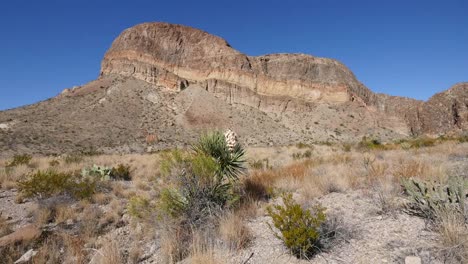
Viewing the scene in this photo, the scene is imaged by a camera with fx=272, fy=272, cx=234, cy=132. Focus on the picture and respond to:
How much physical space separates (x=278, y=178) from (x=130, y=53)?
59.4m

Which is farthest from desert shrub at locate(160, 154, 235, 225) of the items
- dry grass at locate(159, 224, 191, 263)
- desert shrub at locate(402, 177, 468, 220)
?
desert shrub at locate(402, 177, 468, 220)

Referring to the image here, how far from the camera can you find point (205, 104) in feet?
168

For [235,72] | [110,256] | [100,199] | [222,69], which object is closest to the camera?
[110,256]

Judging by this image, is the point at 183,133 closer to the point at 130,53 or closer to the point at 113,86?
the point at 113,86

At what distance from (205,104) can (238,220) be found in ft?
156

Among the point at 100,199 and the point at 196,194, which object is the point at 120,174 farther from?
the point at 196,194

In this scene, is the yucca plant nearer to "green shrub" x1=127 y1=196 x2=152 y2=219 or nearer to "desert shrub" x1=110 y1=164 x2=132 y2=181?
"green shrub" x1=127 y1=196 x2=152 y2=219

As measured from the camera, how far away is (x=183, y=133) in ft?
145

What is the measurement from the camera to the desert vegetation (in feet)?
10.8

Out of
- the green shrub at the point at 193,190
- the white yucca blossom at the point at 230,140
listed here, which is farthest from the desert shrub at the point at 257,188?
the white yucca blossom at the point at 230,140

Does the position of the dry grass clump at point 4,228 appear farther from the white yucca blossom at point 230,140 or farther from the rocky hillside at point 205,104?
the rocky hillside at point 205,104

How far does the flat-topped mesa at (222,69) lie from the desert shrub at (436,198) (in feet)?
166

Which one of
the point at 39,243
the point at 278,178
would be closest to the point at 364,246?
the point at 278,178

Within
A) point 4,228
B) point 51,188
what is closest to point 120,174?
point 51,188
